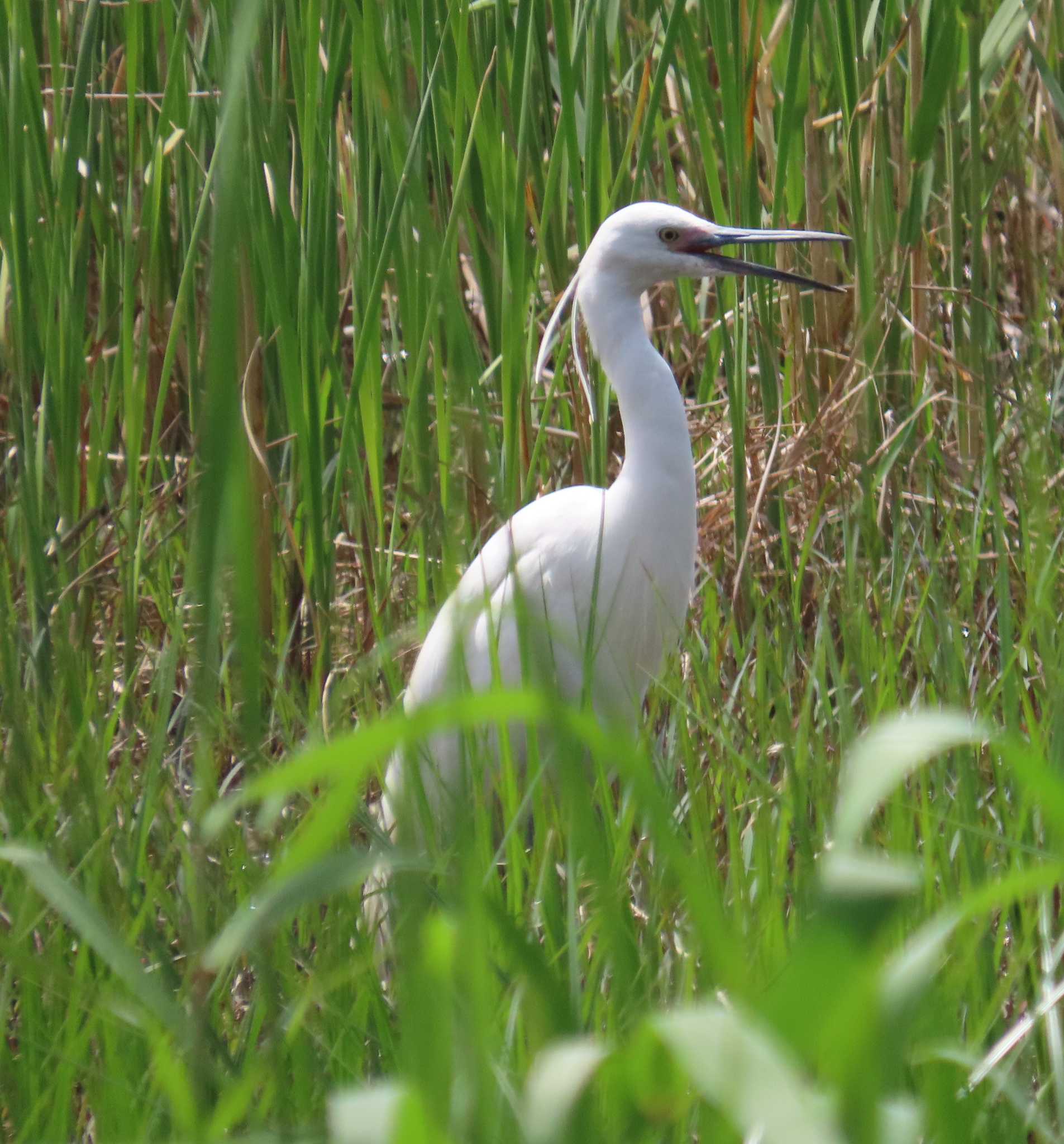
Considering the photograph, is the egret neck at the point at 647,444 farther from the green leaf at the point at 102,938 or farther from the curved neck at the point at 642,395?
the green leaf at the point at 102,938

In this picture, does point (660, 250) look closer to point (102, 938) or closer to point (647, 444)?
point (647, 444)

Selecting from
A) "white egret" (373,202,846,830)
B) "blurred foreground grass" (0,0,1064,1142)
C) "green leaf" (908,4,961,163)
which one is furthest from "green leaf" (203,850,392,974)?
"white egret" (373,202,846,830)

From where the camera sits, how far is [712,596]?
6.30ft

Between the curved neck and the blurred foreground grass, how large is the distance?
0.09 m

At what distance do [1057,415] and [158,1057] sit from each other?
166 centimetres

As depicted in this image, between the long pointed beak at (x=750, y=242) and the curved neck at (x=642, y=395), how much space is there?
0.41 feet

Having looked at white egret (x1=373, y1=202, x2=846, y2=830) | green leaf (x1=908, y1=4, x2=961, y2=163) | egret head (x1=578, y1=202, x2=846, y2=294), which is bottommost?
white egret (x1=373, y1=202, x2=846, y2=830)

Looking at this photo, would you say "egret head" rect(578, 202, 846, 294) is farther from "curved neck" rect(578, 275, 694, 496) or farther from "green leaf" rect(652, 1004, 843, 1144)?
"green leaf" rect(652, 1004, 843, 1144)

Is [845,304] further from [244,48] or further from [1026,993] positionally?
[244,48]

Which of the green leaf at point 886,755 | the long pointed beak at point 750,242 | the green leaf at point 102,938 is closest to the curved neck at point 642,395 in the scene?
the long pointed beak at point 750,242

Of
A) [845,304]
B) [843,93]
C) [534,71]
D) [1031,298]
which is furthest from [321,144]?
[1031,298]

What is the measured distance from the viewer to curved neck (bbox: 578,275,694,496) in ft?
6.45

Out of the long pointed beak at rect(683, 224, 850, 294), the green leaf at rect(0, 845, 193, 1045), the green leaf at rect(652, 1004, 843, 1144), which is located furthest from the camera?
the long pointed beak at rect(683, 224, 850, 294)

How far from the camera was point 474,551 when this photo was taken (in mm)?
1028
